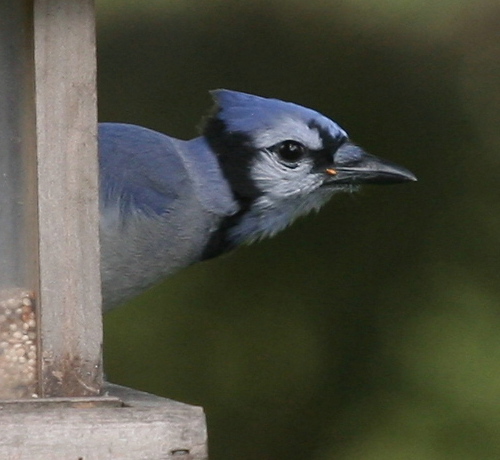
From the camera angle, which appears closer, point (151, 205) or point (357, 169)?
point (151, 205)

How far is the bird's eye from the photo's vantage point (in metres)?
3.19

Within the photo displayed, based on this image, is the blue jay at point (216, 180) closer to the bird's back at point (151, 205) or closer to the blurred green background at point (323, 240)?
the bird's back at point (151, 205)

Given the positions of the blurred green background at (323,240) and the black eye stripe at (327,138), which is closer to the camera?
the black eye stripe at (327,138)

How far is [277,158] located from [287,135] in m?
0.06

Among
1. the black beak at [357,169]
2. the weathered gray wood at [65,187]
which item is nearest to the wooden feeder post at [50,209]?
the weathered gray wood at [65,187]

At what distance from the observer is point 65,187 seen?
2.00m

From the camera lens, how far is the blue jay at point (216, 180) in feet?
9.37

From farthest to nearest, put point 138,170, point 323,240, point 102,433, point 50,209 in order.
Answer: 1. point 323,240
2. point 138,170
3. point 50,209
4. point 102,433

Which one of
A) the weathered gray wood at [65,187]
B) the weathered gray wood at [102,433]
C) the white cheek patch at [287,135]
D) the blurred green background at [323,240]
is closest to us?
the weathered gray wood at [102,433]

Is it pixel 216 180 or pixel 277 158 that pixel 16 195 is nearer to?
pixel 216 180

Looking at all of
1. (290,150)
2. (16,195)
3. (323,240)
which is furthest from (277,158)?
(323,240)

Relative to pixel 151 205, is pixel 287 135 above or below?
above

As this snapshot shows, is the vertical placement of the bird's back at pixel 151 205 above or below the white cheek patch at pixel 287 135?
below

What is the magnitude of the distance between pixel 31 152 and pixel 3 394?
0.34 m
